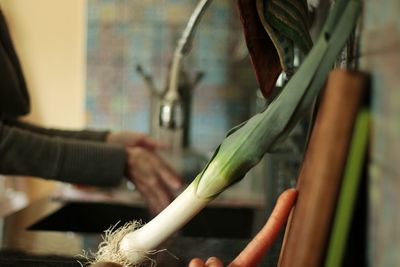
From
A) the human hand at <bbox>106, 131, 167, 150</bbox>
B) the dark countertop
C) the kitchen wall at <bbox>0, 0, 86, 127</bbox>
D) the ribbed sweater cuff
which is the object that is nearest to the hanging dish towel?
the dark countertop

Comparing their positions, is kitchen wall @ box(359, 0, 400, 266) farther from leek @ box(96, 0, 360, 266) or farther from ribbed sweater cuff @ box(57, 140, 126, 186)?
ribbed sweater cuff @ box(57, 140, 126, 186)

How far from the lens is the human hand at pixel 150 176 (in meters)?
0.65

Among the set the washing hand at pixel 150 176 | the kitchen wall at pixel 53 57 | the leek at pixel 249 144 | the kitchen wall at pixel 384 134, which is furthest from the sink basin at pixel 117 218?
the kitchen wall at pixel 53 57

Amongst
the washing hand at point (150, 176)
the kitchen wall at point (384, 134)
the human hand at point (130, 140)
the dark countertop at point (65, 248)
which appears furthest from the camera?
the human hand at point (130, 140)

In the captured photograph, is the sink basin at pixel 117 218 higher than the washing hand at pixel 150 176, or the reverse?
the washing hand at pixel 150 176

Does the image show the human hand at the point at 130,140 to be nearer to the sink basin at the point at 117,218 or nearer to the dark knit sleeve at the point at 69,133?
the dark knit sleeve at the point at 69,133

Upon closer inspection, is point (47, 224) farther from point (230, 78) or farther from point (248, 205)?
point (230, 78)

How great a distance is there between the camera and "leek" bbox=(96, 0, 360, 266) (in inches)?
13.7

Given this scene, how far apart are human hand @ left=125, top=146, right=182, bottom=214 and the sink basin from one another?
0.33 ft

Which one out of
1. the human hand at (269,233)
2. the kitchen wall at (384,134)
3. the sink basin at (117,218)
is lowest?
the sink basin at (117,218)

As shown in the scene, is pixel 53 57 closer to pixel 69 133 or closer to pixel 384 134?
pixel 69 133

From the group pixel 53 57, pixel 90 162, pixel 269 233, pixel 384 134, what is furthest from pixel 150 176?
pixel 53 57

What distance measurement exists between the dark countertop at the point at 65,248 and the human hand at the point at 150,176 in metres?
0.07

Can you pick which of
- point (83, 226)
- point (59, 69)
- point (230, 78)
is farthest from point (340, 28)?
point (59, 69)
